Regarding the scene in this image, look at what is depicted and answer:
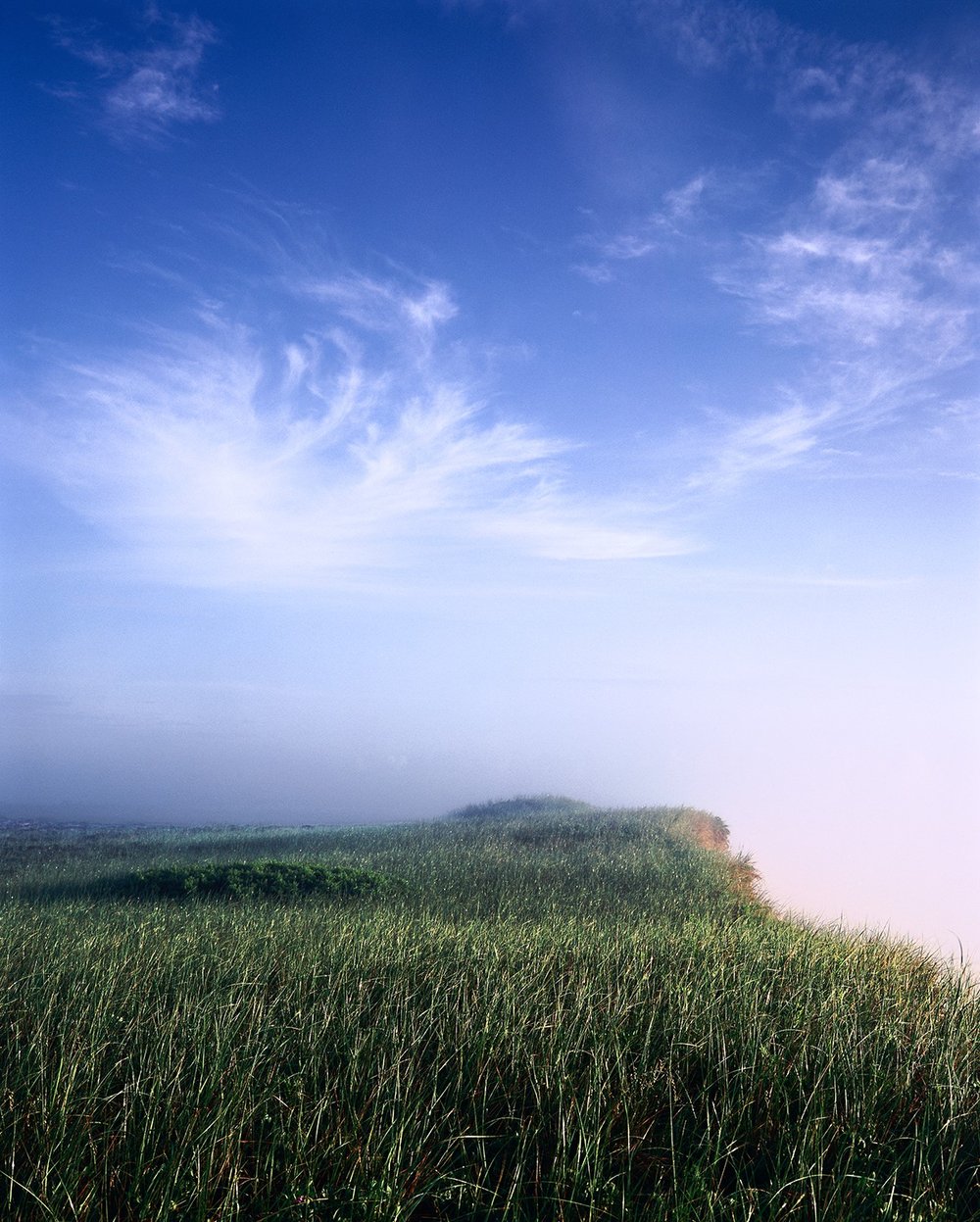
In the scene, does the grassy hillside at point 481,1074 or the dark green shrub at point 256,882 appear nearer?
the grassy hillside at point 481,1074

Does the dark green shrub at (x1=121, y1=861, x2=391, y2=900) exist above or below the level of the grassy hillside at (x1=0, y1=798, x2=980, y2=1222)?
below

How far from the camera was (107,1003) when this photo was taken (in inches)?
213

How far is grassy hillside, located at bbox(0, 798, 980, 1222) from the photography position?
3.32 metres

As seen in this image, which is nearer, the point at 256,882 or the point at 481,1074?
the point at 481,1074

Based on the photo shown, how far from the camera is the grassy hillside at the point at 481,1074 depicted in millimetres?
3320

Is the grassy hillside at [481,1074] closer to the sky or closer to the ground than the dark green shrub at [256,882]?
closer to the sky

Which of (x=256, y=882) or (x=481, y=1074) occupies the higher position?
(x=481, y=1074)

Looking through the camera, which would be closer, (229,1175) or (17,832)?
(229,1175)

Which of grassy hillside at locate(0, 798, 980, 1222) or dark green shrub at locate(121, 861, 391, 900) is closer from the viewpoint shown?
grassy hillside at locate(0, 798, 980, 1222)

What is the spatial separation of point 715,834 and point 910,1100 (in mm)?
18983

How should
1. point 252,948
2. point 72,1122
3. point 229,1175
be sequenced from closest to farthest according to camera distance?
point 229,1175 → point 72,1122 → point 252,948

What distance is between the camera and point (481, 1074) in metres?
4.25

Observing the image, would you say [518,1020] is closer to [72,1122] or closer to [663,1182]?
[663,1182]

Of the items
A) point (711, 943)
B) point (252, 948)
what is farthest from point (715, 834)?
point (252, 948)
